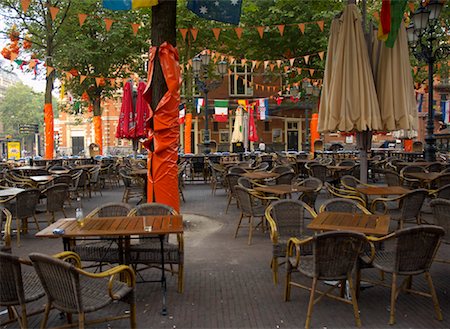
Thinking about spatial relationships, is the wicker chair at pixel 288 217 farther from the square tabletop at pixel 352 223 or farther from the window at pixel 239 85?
the window at pixel 239 85

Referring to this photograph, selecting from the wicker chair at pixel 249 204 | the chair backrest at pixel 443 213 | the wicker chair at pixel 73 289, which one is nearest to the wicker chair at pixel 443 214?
the chair backrest at pixel 443 213

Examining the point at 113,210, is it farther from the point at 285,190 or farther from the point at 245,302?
the point at 285,190

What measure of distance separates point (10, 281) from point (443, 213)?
4.45 metres

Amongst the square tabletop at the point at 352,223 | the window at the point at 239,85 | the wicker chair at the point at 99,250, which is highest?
the window at the point at 239,85

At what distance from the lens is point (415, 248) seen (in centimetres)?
381

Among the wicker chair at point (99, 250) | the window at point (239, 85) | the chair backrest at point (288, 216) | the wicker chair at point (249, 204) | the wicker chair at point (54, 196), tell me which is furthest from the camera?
the window at point (239, 85)

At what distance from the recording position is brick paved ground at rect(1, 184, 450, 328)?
3.79 metres

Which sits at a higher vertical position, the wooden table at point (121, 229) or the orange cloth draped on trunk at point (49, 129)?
the orange cloth draped on trunk at point (49, 129)

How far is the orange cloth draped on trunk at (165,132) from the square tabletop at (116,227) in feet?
6.02

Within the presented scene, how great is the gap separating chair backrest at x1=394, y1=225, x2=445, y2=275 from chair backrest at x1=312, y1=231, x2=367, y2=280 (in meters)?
0.37

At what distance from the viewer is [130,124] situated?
11.4 m

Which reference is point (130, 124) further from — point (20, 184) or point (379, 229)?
point (379, 229)

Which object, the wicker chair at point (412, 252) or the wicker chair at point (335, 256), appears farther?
the wicker chair at point (412, 252)

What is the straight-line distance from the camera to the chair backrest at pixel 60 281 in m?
2.96
